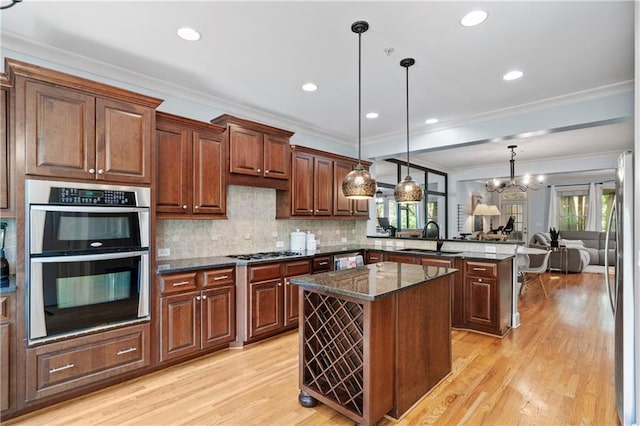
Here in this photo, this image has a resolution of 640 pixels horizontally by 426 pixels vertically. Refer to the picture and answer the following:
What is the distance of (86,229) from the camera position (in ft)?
8.06

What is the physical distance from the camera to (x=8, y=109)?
87.5 inches

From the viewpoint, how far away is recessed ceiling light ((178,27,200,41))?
2.41m

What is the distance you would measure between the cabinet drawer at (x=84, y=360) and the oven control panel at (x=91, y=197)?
1018 mm

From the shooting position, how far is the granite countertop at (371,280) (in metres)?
2.08

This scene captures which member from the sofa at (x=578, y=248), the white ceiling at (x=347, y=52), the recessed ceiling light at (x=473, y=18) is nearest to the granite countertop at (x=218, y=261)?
the white ceiling at (x=347, y=52)

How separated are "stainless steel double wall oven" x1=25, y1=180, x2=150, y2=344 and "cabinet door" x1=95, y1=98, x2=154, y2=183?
0.43 feet

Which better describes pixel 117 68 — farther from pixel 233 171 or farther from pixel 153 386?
pixel 153 386

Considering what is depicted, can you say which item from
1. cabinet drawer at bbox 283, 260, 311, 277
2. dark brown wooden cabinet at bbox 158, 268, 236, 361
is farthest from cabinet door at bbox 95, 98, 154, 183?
cabinet drawer at bbox 283, 260, 311, 277

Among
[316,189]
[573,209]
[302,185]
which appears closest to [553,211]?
[573,209]

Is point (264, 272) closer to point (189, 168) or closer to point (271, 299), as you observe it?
point (271, 299)

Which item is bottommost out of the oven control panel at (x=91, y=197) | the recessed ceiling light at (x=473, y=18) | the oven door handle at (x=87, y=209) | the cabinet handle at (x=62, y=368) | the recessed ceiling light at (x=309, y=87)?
the cabinet handle at (x=62, y=368)

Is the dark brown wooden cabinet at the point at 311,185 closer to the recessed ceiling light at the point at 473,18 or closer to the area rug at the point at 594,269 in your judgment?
the recessed ceiling light at the point at 473,18

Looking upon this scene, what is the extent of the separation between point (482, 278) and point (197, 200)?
10.9 feet

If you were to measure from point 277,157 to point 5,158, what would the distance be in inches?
98.2
